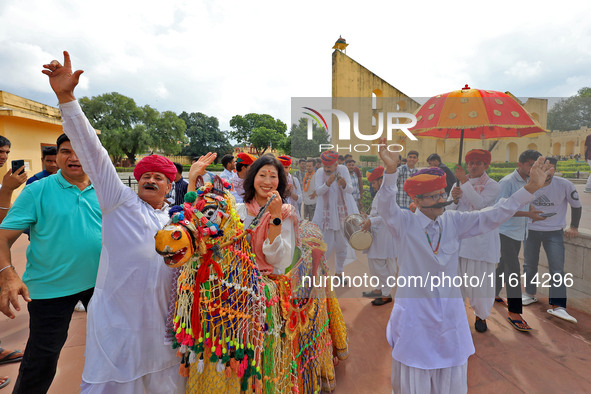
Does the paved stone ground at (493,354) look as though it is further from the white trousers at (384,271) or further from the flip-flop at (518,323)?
the white trousers at (384,271)

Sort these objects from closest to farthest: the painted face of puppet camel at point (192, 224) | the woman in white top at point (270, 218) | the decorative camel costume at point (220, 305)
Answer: the painted face of puppet camel at point (192, 224)
the decorative camel costume at point (220, 305)
the woman in white top at point (270, 218)

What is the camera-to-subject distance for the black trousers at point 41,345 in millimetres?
1896

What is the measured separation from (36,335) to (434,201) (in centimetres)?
273

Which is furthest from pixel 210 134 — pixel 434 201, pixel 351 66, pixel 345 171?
pixel 434 201

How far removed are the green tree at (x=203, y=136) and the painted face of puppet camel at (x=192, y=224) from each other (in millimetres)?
45711

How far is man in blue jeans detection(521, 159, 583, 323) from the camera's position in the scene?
3.49 m

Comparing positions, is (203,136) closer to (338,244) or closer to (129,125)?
(129,125)

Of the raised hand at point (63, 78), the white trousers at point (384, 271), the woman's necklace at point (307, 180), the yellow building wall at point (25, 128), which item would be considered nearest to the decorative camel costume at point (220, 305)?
the raised hand at point (63, 78)

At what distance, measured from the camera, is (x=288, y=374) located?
188cm

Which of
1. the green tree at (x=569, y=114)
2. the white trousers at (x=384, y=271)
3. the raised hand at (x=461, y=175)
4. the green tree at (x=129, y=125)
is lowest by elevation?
the white trousers at (x=384, y=271)

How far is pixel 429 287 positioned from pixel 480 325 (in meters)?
2.04

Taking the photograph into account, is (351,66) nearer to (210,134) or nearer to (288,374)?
(288,374)

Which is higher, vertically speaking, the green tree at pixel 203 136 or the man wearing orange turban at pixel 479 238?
the green tree at pixel 203 136

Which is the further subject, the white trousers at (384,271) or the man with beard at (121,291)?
the white trousers at (384,271)
